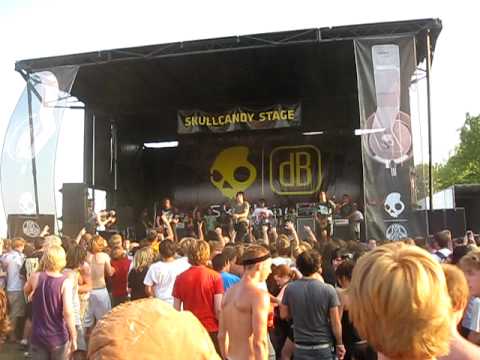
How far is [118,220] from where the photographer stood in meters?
14.5

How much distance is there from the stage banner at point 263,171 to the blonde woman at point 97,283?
1024 centimetres

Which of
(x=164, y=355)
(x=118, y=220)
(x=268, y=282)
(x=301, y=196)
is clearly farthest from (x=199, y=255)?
(x=301, y=196)

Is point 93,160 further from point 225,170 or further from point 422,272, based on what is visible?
point 422,272

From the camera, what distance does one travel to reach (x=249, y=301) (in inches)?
130

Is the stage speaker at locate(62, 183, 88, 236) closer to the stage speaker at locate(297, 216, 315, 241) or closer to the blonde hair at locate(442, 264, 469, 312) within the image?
the stage speaker at locate(297, 216, 315, 241)

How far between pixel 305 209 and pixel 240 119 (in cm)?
303

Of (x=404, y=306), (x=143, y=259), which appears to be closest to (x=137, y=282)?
(x=143, y=259)

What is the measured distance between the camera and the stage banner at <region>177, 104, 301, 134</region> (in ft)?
42.9

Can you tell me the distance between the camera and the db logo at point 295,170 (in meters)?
15.6

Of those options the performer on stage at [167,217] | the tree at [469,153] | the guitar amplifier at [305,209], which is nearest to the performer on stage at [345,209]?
the guitar amplifier at [305,209]

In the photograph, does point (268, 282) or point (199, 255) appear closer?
point (199, 255)

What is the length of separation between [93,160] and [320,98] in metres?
6.09

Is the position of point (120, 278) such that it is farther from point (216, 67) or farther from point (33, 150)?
point (216, 67)

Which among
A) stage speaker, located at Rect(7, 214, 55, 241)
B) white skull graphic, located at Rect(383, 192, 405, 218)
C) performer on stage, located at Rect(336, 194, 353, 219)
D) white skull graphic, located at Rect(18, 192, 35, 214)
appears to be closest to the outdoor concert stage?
white skull graphic, located at Rect(383, 192, 405, 218)
